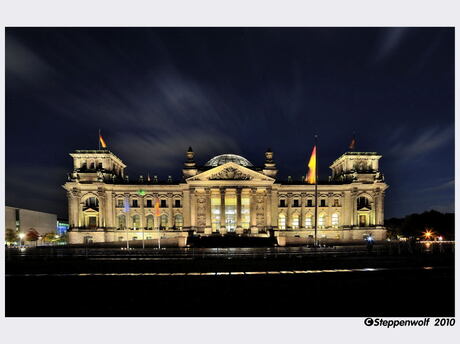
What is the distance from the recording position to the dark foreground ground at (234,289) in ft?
44.7

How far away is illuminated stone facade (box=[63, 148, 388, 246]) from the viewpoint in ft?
251

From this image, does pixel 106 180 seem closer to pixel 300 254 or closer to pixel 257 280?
pixel 300 254

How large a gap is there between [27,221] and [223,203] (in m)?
91.0

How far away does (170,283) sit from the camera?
736 inches

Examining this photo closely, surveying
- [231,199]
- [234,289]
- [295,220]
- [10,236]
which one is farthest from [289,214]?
[10,236]

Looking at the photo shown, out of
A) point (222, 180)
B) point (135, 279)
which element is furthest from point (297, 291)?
point (222, 180)

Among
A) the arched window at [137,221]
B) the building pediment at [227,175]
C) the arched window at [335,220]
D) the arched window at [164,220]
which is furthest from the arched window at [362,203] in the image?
the arched window at [137,221]

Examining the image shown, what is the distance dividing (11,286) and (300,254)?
88.4ft

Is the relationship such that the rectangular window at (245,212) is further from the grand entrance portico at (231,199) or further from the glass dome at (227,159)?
the glass dome at (227,159)

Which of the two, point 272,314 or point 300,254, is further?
point 300,254

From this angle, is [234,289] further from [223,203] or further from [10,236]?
[10,236]

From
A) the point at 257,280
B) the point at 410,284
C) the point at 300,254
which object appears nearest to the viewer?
the point at 410,284

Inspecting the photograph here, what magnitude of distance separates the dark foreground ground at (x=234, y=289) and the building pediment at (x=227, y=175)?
49.9 meters

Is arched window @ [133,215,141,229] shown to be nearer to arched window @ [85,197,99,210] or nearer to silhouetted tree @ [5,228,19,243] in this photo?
arched window @ [85,197,99,210]
